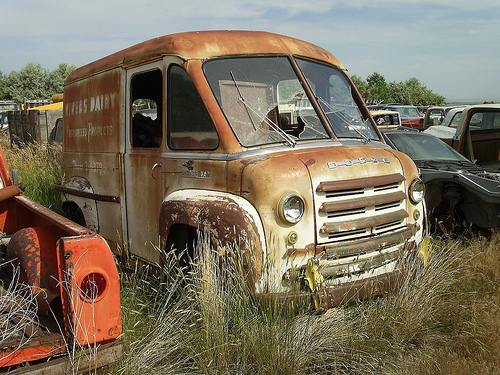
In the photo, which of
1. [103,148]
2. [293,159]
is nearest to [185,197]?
[293,159]

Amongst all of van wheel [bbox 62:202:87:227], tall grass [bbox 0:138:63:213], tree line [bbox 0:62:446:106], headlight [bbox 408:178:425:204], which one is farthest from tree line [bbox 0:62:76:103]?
headlight [bbox 408:178:425:204]

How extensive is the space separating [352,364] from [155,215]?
2.18 m

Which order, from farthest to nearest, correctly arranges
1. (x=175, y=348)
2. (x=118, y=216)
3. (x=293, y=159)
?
1. (x=118, y=216)
2. (x=293, y=159)
3. (x=175, y=348)

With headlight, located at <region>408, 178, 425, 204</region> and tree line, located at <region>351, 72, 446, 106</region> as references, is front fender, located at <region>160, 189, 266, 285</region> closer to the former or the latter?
headlight, located at <region>408, 178, 425, 204</region>

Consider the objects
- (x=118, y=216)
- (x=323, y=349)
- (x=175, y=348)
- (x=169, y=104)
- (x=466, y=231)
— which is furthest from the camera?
(x=466, y=231)

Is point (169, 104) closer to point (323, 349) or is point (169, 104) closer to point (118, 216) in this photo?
point (118, 216)

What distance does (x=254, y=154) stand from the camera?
372cm

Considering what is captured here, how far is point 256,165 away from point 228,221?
49 centimetres

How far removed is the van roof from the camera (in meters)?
4.15

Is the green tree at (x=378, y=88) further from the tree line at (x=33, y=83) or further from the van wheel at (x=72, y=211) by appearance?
the van wheel at (x=72, y=211)

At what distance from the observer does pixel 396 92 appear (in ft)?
166

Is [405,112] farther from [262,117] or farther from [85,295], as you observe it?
[85,295]

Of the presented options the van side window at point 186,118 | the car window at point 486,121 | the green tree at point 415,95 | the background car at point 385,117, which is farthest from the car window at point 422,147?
the green tree at point 415,95

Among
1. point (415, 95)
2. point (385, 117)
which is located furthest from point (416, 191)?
point (415, 95)
